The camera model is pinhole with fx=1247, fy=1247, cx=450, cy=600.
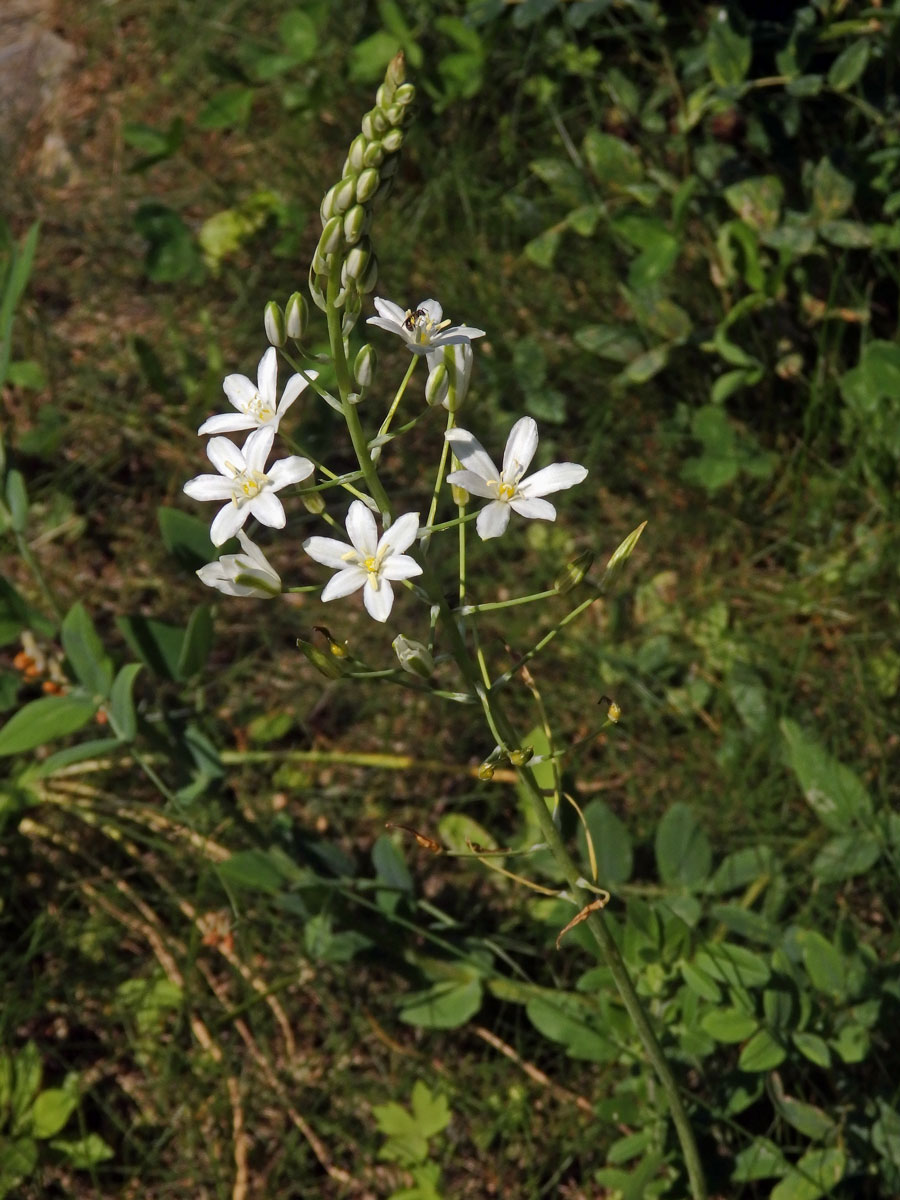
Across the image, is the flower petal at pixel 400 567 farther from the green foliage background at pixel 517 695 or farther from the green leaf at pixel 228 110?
the green leaf at pixel 228 110

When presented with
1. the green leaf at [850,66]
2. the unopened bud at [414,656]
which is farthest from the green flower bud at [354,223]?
the green leaf at [850,66]

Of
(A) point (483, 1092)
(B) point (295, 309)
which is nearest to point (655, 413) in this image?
(A) point (483, 1092)

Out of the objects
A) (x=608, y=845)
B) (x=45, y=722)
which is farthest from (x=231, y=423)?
(x=608, y=845)

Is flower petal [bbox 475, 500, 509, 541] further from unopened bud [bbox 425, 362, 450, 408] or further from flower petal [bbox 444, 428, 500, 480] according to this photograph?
unopened bud [bbox 425, 362, 450, 408]

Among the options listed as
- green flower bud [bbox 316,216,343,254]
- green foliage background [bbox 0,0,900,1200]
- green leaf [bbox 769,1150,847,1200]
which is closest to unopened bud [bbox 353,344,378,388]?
green flower bud [bbox 316,216,343,254]

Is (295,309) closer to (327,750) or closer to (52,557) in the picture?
(327,750)

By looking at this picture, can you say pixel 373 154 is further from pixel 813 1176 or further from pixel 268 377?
pixel 813 1176
